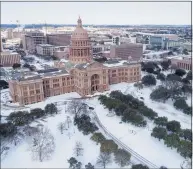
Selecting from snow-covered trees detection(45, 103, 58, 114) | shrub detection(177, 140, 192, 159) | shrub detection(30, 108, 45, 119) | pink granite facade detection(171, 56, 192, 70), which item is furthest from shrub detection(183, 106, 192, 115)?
pink granite facade detection(171, 56, 192, 70)

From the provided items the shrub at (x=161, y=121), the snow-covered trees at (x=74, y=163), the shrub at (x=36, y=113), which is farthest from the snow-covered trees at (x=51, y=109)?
the shrub at (x=161, y=121)

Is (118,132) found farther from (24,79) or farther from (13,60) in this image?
(13,60)

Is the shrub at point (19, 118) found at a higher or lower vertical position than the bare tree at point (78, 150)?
higher

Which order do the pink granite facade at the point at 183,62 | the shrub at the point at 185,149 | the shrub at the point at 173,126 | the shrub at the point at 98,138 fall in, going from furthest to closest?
the pink granite facade at the point at 183,62 < the shrub at the point at 173,126 < the shrub at the point at 98,138 < the shrub at the point at 185,149

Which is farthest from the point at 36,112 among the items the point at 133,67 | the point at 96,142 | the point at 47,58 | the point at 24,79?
the point at 47,58

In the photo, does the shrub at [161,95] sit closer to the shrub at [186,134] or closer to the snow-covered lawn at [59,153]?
the shrub at [186,134]

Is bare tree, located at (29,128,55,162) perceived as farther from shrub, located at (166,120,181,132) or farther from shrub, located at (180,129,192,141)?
shrub, located at (180,129,192,141)
